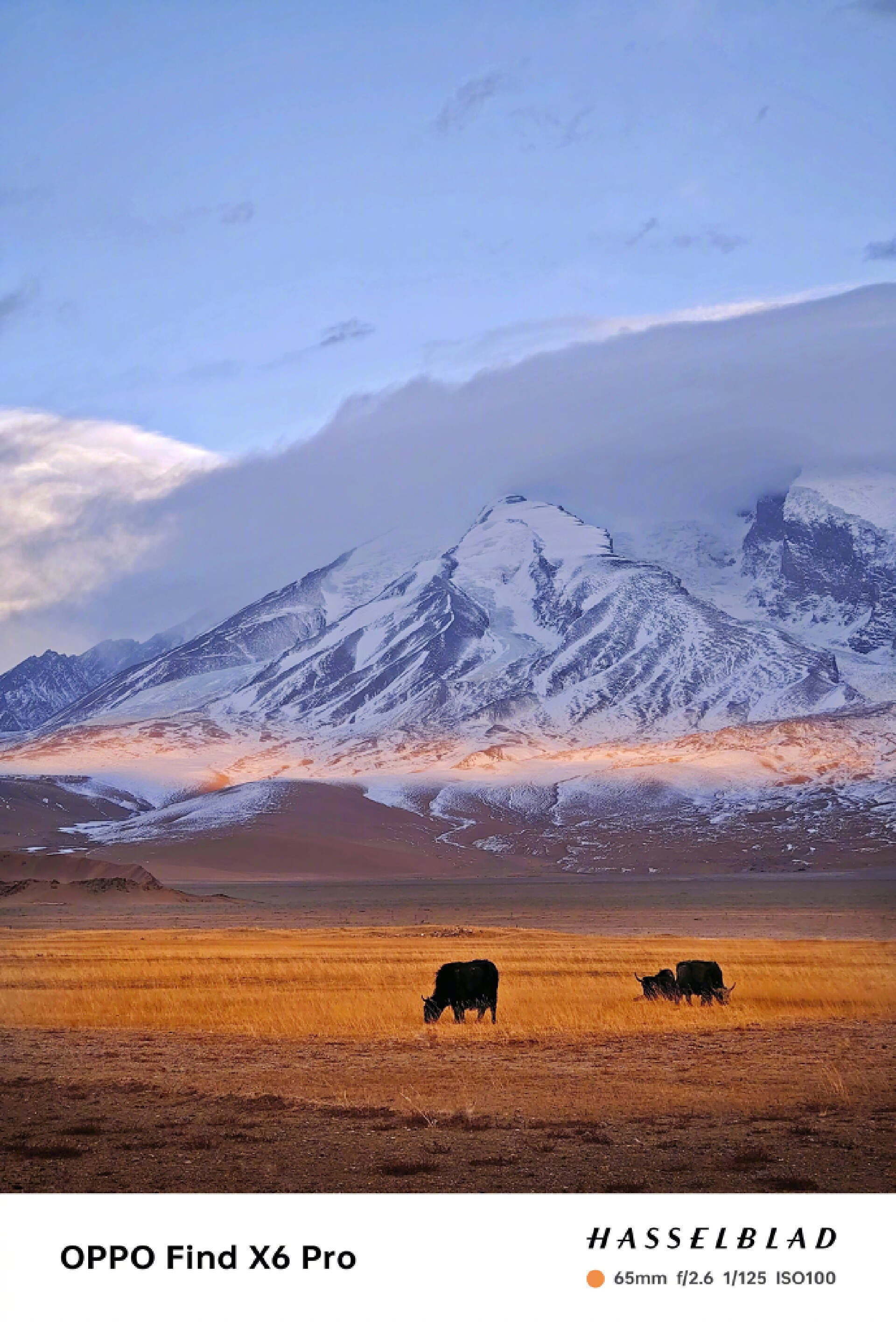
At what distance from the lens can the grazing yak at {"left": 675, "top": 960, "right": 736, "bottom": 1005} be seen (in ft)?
92.8

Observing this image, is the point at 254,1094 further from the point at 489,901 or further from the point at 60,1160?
the point at 489,901

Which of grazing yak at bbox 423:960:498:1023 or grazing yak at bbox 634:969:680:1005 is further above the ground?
grazing yak at bbox 423:960:498:1023

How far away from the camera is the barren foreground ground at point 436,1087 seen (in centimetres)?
1243

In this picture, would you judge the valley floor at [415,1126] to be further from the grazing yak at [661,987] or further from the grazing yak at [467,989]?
the grazing yak at [661,987]

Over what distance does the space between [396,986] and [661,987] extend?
21.1 ft

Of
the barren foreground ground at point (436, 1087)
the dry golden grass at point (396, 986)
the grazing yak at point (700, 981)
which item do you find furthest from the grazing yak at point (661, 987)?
the barren foreground ground at point (436, 1087)

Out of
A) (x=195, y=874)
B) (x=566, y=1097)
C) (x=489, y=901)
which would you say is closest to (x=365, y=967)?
(x=566, y=1097)

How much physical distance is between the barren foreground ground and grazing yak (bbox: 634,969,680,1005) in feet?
2.96

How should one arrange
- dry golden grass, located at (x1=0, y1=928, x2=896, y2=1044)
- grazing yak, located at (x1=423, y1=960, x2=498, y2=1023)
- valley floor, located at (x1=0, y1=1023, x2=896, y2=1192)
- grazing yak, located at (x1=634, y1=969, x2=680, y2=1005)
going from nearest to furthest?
valley floor, located at (x1=0, y1=1023, x2=896, y2=1192)
dry golden grass, located at (x1=0, y1=928, x2=896, y2=1044)
grazing yak, located at (x1=423, y1=960, x2=498, y2=1023)
grazing yak, located at (x1=634, y1=969, x2=680, y2=1005)

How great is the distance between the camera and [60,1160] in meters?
12.9

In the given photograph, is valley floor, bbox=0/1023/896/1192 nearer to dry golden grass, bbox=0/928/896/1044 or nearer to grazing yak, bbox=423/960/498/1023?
dry golden grass, bbox=0/928/896/1044

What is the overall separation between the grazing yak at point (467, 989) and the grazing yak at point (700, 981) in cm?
503

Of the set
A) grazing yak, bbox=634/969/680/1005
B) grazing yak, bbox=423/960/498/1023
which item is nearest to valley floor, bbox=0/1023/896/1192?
grazing yak, bbox=423/960/498/1023

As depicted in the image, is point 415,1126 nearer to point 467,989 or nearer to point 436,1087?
point 436,1087
